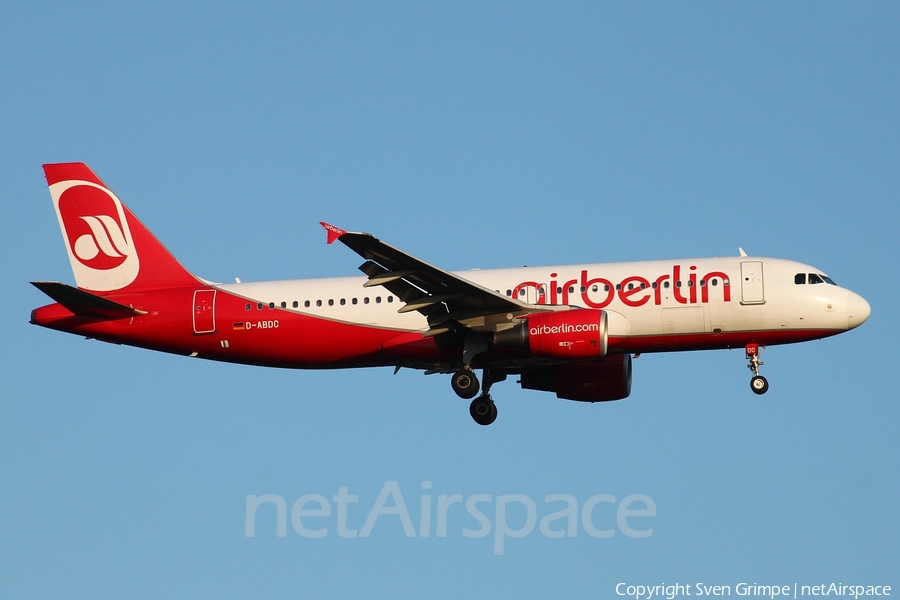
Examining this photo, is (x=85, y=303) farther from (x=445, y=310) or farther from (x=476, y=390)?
(x=476, y=390)

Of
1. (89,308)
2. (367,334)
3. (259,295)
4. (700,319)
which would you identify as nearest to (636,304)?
(700,319)

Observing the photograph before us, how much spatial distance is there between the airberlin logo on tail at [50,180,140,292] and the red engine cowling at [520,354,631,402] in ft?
45.1

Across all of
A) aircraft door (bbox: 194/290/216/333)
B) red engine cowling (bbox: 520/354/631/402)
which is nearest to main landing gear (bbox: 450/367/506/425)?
red engine cowling (bbox: 520/354/631/402)

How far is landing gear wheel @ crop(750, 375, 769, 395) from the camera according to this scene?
36906 mm

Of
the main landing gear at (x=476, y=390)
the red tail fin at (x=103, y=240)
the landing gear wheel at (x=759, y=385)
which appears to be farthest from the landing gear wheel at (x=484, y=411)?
the red tail fin at (x=103, y=240)

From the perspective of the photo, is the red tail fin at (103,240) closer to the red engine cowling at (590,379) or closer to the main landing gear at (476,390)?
the main landing gear at (476,390)

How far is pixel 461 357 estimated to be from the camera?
125 feet

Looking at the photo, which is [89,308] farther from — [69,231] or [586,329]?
[586,329]

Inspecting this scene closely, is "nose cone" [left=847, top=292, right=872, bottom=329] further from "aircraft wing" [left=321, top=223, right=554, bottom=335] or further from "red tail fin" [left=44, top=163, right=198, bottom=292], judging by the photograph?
"red tail fin" [left=44, top=163, right=198, bottom=292]

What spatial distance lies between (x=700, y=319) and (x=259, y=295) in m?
13.7

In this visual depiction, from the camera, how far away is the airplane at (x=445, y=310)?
3616cm

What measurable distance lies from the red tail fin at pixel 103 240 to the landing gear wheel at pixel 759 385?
18.0 metres

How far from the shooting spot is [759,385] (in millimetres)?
36906

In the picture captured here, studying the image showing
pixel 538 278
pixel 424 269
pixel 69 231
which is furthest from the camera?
pixel 69 231
